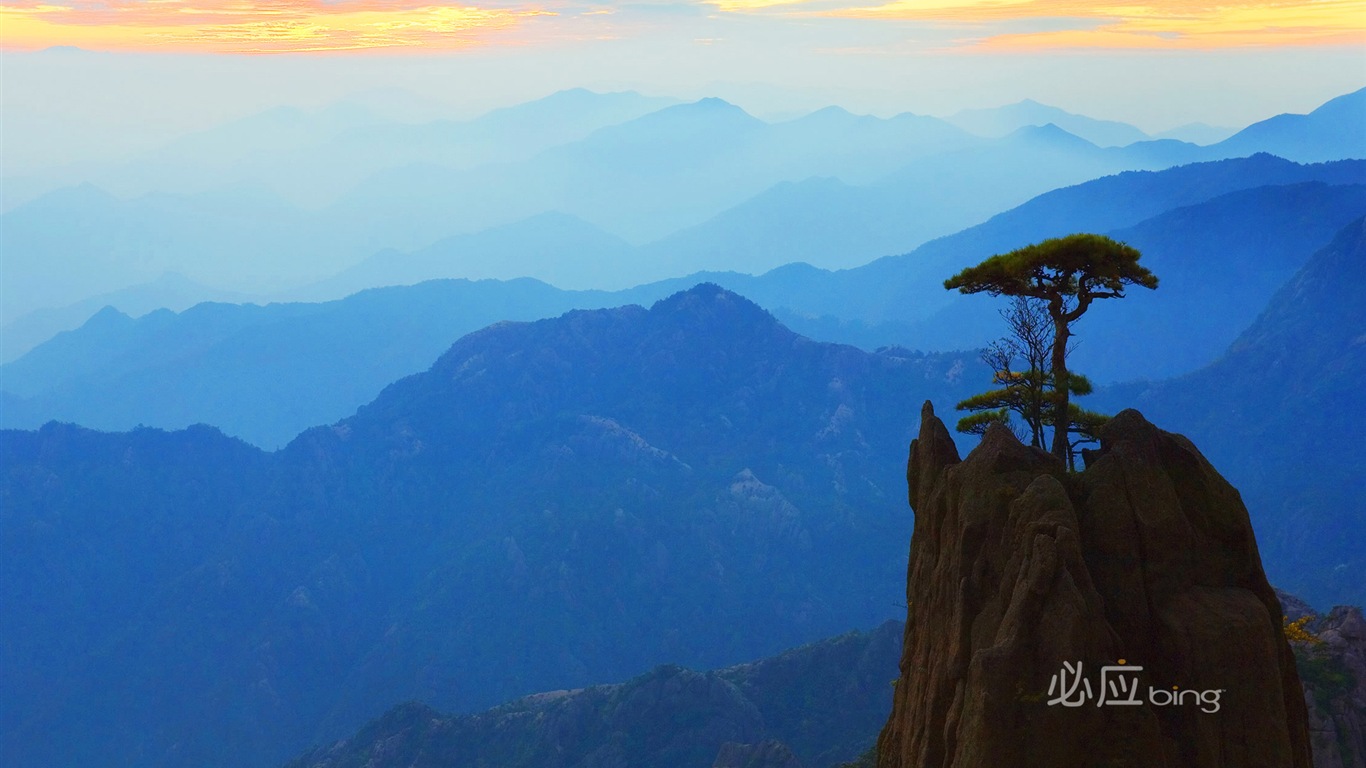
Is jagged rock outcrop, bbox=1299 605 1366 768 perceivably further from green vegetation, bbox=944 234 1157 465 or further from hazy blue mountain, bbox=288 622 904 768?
hazy blue mountain, bbox=288 622 904 768

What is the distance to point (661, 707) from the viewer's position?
15250cm

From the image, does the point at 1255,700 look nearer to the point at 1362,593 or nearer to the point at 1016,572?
the point at 1016,572

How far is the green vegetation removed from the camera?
32031 mm

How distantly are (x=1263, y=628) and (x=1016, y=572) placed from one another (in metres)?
5.34

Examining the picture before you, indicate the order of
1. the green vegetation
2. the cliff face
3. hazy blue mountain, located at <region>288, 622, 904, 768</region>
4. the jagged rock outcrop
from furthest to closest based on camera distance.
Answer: hazy blue mountain, located at <region>288, 622, 904, 768</region> < the jagged rock outcrop < the green vegetation < the cliff face

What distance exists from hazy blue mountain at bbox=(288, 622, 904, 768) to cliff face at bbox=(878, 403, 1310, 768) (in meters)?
119

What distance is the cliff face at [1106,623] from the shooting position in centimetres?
2445

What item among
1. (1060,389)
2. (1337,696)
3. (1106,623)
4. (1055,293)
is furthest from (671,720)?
(1106,623)

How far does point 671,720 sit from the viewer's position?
15100 centimetres

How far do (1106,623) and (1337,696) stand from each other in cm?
5310

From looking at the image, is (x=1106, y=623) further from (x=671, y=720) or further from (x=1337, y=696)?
(x=671, y=720)

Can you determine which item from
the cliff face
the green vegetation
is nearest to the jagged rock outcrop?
the green vegetation

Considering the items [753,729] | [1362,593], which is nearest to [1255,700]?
[753,729]

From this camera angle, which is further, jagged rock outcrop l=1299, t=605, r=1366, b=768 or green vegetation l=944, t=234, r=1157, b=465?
jagged rock outcrop l=1299, t=605, r=1366, b=768
